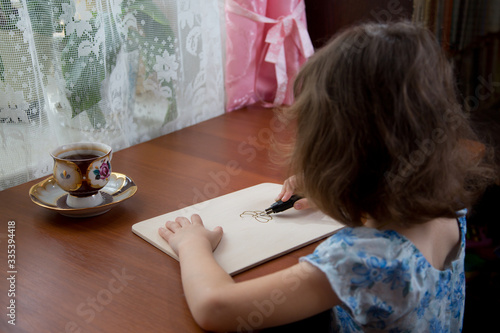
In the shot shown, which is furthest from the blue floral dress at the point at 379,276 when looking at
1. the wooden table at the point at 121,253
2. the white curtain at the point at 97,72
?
the white curtain at the point at 97,72

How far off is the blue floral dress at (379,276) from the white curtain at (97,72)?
67 centimetres

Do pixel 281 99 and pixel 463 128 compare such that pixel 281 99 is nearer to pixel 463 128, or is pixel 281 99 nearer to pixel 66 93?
pixel 66 93

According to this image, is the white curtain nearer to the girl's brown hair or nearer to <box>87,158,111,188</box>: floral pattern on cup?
<box>87,158,111,188</box>: floral pattern on cup

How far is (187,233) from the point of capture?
0.77 metres

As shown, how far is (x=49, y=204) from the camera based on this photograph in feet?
2.86

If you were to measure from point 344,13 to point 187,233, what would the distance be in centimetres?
107

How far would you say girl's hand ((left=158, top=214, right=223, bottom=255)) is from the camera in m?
0.75

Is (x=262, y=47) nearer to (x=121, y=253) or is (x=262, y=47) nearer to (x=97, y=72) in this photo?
(x=97, y=72)

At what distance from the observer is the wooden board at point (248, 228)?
0.75 metres

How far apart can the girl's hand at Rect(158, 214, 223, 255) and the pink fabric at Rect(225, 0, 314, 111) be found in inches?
29.2

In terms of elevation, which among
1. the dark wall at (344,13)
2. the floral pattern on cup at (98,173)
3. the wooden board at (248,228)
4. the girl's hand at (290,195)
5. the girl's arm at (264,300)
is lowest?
the wooden board at (248,228)

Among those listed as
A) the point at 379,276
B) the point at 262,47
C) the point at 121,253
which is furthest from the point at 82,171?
the point at 262,47

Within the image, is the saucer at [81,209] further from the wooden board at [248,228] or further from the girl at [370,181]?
the girl at [370,181]

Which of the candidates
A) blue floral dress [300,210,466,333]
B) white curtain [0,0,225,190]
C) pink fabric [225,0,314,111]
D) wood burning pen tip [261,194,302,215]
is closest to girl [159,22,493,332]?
blue floral dress [300,210,466,333]
